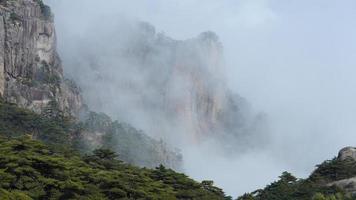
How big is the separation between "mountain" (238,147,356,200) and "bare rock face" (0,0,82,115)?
49.3m

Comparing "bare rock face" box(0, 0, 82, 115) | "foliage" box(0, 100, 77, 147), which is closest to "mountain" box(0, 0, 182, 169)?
"bare rock face" box(0, 0, 82, 115)

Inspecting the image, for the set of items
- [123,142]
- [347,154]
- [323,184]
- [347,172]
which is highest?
[123,142]

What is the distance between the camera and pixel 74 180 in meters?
38.2

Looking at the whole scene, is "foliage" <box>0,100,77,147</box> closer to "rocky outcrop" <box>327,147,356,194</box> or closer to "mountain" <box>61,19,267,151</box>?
"rocky outcrop" <box>327,147,356,194</box>

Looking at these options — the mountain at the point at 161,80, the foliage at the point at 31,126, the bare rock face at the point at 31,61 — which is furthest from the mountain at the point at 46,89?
the mountain at the point at 161,80

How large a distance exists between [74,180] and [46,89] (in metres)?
61.2

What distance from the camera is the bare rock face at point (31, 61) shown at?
9369 cm

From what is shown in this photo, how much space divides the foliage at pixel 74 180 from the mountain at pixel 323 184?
456 cm

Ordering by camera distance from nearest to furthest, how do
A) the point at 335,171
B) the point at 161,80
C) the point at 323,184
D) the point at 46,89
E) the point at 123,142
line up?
the point at 323,184 < the point at 335,171 < the point at 46,89 < the point at 123,142 < the point at 161,80

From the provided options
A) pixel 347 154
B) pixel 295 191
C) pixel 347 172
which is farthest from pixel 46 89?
pixel 295 191

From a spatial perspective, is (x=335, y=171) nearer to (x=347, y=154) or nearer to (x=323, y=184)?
(x=323, y=184)

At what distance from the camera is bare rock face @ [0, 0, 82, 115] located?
9369cm

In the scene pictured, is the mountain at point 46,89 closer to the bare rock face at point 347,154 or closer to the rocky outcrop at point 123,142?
the rocky outcrop at point 123,142

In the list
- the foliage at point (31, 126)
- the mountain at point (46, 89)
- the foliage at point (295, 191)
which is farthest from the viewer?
the mountain at point (46, 89)
